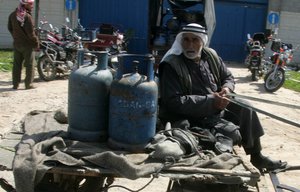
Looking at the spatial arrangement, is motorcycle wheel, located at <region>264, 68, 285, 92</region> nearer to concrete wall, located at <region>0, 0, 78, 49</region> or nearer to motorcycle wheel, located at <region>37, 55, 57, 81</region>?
motorcycle wheel, located at <region>37, 55, 57, 81</region>

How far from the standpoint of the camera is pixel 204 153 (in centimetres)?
301

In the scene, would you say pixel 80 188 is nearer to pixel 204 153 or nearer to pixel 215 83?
pixel 204 153

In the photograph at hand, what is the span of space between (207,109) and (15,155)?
1530mm

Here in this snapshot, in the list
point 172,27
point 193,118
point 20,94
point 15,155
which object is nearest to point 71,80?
point 15,155

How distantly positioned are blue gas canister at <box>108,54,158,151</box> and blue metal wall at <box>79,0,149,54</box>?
1333cm

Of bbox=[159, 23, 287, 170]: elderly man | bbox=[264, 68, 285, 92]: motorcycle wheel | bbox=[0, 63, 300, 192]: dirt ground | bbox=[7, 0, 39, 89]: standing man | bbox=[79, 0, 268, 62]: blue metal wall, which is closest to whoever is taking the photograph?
bbox=[159, 23, 287, 170]: elderly man

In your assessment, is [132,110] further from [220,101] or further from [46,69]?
[46,69]

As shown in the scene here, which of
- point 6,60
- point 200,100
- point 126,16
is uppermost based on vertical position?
point 126,16

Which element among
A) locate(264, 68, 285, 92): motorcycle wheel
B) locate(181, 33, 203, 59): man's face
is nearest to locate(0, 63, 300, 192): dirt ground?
locate(264, 68, 285, 92): motorcycle wheel

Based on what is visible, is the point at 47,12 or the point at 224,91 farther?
the point at 47,12

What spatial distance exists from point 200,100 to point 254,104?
520cm

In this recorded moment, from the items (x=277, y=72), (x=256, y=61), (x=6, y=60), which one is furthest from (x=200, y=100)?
(x=6, y=60)

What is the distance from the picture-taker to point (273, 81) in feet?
35.7

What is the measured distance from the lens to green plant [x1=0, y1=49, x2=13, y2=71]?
12117 millimetres
